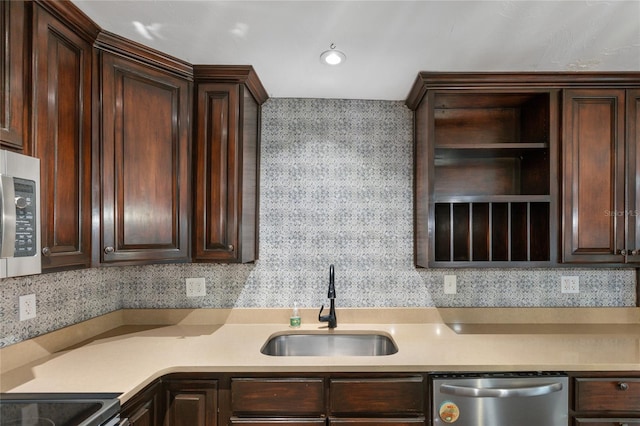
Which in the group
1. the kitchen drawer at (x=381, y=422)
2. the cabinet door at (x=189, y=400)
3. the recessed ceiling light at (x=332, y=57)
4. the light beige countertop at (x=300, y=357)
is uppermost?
the recessed ceiling light at (x=332, y=57)

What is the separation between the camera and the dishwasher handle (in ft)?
5.23

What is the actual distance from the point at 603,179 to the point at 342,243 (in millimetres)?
1446

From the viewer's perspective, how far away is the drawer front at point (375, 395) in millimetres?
1629

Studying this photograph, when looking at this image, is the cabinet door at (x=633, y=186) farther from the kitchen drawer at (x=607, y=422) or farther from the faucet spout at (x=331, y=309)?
the faucet spout at (x=331, y=309)

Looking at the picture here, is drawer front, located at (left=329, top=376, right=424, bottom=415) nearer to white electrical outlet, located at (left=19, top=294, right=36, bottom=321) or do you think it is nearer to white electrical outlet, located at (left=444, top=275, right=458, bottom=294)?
white electrical outlet, located at (left=444, top=275, right=458, bottom=294)

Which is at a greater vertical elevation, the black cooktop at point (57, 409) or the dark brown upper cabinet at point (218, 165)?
the dark brown upper cabinet at point (218, 165)

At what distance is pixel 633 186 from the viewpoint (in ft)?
6.50

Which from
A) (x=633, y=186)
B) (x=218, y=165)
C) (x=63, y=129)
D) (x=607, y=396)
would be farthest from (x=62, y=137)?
(x=633, y=186)

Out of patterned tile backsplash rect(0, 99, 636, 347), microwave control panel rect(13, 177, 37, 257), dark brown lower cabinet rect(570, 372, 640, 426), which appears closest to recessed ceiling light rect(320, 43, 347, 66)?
patterned tile backsplash rect(0, 99, 636, 347)

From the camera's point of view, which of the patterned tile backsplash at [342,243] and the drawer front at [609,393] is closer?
the drawer front at [609,393]

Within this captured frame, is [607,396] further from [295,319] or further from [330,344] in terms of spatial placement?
[295,319]

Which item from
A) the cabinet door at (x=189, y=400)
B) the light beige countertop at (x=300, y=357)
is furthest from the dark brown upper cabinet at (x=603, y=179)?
the cabinet door at (x=189, y=400)

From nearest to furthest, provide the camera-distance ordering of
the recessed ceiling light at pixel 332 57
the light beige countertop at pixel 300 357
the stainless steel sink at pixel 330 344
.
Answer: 1. the light beige countertop at pixel 300 357
2. the recessed ceiling light at pixel 332 57
3. the stainless steel sink at pixel 330 344

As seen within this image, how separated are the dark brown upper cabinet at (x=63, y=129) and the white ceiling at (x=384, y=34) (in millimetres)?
136
